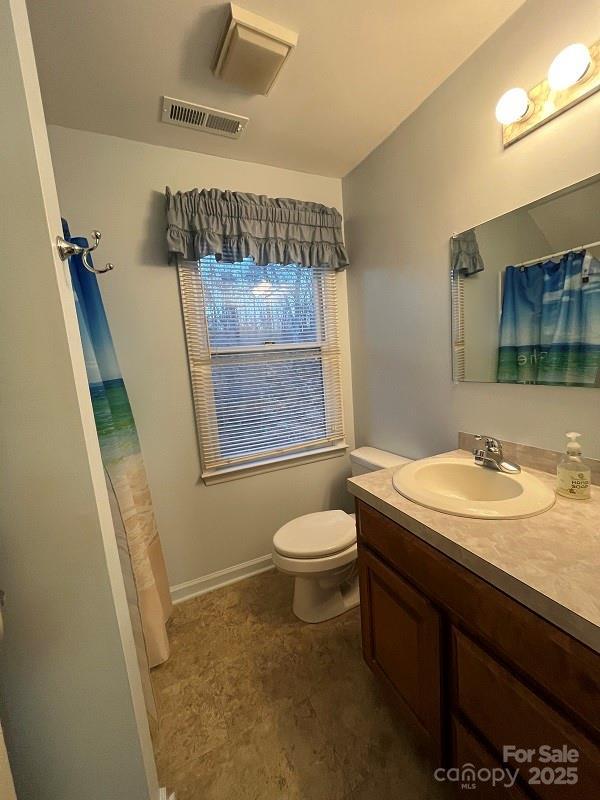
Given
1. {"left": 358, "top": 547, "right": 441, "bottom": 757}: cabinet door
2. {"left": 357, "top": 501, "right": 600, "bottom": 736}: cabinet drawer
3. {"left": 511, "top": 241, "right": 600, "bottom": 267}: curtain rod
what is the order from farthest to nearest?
{"left": 511, "top": 241, "right": 600, "bottom": 267}: curtain rod, {"left": 358, "top": 547, "right": 441, "bottom": 757}: cabinet door, {"left": 357, "top": 501, "right": 600, "bottom": 736}: cabinet drawer

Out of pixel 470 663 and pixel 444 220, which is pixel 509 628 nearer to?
pixel 470 663

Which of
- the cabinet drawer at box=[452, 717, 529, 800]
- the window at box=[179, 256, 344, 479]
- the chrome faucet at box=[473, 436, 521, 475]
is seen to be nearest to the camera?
the cabinet drawer at box=[452, 717, 529, 800]

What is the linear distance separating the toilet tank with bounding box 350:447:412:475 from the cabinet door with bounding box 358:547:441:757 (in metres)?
0.66

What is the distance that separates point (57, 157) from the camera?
1407 millimetres

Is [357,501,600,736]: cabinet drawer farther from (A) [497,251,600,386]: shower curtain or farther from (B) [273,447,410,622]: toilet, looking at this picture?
(A) [497,251,600,386]: shower curtain

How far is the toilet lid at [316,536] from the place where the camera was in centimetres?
142

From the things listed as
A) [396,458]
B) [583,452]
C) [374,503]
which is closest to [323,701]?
[374,503]

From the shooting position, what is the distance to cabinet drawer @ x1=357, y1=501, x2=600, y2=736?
54 cm

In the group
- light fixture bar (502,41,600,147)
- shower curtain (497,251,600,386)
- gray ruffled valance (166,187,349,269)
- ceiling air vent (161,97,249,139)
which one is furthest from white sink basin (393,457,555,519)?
ceiling air vent (161,97,249,139)

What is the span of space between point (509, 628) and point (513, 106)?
5.03ft

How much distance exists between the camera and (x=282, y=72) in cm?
123

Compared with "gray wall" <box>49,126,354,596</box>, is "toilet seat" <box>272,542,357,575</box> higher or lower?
lower

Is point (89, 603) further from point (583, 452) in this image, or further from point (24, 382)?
point (583, 452)

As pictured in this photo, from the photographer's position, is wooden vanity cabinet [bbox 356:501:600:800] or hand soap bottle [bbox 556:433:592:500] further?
hand soap bottle [bbox 556:433:592:500]
